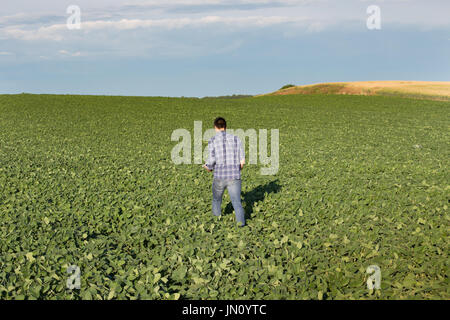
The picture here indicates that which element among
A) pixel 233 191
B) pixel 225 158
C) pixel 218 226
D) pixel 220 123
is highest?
pixel 220 123

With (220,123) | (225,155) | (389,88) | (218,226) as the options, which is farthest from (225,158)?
(389,88)

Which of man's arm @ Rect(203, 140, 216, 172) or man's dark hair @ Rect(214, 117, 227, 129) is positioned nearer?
man's dark hair @ Rect(214, 117, 227, 129)

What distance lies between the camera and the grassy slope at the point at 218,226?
21.4 feet

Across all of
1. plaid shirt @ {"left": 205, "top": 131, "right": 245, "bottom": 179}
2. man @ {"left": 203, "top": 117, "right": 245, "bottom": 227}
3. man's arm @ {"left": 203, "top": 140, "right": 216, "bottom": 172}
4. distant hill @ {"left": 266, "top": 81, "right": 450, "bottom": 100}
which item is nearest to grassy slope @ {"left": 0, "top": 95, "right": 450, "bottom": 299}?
man @ {"left": 203, "top": 117, "right": 245, "bottom": 227}

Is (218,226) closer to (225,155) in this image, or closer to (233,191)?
(233,191)

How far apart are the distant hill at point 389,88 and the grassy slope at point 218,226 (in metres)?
47.2

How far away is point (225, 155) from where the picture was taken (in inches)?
338

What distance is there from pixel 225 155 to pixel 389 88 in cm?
6851

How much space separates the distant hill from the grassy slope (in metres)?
47.2

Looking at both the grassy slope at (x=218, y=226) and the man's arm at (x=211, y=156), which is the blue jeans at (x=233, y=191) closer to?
the grassy slope at (x=218, y=226)

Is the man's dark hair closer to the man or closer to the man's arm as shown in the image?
the man

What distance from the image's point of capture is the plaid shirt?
8539mm
